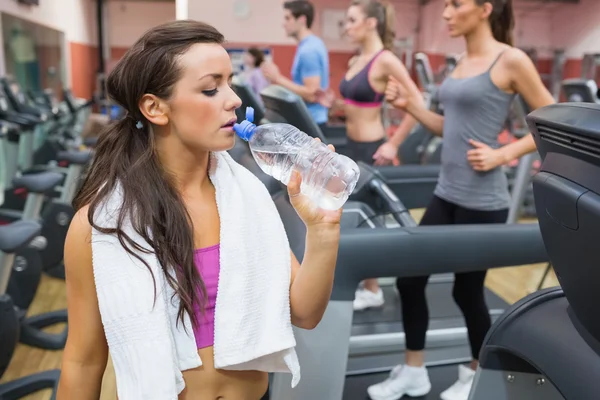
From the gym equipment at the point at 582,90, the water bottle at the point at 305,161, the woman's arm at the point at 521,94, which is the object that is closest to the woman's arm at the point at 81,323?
the water bottle at the point at 305,161

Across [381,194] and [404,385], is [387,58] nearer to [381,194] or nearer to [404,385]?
[381,194]

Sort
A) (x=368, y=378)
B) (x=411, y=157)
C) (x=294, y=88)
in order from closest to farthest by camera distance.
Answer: (x=368, y=378), (x=294, y=88), (x=411, y=157)

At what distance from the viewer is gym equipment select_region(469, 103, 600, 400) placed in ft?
2.41

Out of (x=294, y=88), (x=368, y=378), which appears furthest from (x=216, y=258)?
(x=294, y=88)

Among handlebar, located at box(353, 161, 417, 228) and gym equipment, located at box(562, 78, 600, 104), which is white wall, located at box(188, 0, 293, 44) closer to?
gym equipment, located at box(562, 78, 600, 104)

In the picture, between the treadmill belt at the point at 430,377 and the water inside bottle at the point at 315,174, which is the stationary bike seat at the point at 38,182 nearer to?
the treadmill belt at the point at 430,377

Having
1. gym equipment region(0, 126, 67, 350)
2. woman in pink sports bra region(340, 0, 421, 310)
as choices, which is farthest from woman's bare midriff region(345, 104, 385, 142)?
gym equipment region(0, 126, 67, 350)

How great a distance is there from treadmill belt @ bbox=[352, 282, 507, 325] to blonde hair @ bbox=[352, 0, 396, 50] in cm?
131

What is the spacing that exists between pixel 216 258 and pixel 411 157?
3.96m

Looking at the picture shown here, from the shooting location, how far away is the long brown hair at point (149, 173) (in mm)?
910

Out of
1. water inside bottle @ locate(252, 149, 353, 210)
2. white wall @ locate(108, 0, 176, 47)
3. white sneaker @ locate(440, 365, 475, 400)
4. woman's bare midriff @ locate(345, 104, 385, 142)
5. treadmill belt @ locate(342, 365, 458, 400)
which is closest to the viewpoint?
water inside bottle @ locate(252, 149, 353, 210)

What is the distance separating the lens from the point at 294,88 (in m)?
3.07

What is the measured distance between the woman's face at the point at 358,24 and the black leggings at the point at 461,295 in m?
1.05

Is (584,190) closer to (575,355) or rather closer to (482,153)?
(575,355)
